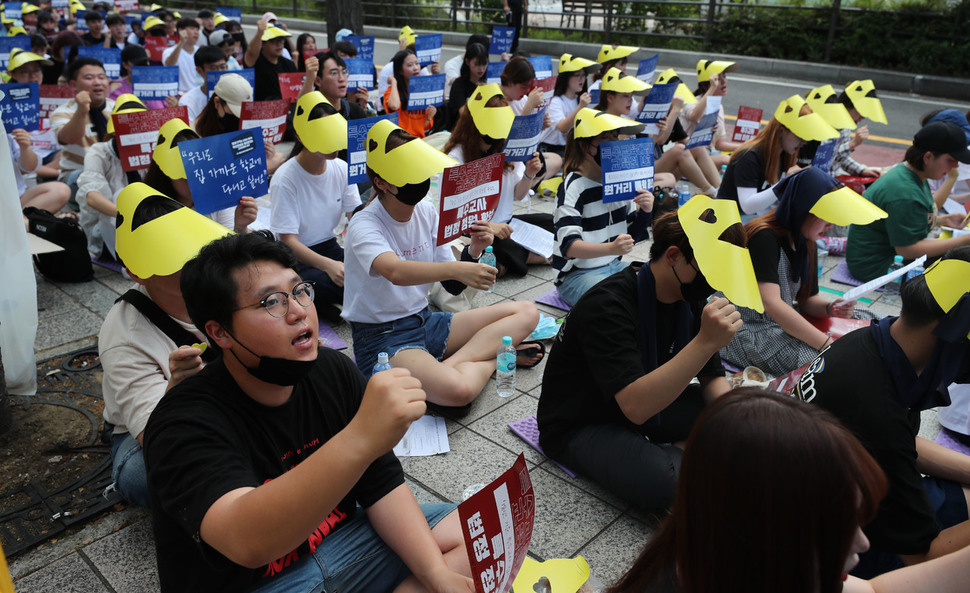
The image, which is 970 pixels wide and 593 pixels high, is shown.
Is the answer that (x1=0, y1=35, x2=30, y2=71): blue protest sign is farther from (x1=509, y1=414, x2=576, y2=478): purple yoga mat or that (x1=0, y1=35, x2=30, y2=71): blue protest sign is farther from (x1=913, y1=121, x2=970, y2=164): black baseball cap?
(x1=913, y1=121, x2=970, y2=164): black baseball cap

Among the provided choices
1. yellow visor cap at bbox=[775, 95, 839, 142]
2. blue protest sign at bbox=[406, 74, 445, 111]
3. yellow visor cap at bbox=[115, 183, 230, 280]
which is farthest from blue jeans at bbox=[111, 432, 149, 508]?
blue protest sign at bbox=[406, 74, 445, 111]

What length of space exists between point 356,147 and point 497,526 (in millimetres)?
4032

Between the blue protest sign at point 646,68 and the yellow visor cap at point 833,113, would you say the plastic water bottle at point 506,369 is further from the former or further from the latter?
the blue protest sign at point 646,68

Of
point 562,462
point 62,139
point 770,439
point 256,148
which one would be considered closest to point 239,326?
point 770,439

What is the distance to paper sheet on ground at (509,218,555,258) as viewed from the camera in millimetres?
5902

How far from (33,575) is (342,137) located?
10.6 ft

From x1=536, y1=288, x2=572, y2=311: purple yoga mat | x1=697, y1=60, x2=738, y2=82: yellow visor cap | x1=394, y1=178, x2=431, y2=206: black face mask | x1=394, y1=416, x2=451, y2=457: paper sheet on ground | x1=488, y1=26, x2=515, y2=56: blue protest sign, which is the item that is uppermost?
x1=488, y1=26, x2=515, y2=56: blue protest sign

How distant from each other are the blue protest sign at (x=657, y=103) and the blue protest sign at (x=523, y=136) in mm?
1828

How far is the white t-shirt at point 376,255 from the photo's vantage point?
4027 millimetres

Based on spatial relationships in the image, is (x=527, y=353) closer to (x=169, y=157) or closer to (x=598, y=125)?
(x=598, y=125)

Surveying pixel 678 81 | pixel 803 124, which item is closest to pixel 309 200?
pixel 803 124

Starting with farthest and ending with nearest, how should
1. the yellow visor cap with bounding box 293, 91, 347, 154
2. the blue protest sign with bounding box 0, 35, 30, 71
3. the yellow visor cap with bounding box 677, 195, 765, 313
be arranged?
1. the blue protest sign with bounding box 0, 35, 30, 71
2. the yellow visor cap with bounding box 293, 91, 347, 154
3. the yellow visor cap with bounding box 677, 195, 765, 313

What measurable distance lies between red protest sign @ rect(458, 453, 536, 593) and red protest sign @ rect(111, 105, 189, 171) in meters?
4.25

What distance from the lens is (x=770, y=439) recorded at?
1432 millimetres
